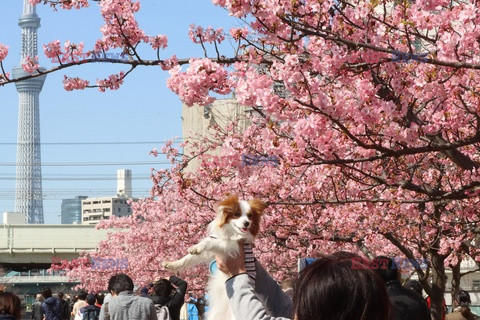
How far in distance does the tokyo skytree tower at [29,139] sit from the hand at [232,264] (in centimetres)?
15320

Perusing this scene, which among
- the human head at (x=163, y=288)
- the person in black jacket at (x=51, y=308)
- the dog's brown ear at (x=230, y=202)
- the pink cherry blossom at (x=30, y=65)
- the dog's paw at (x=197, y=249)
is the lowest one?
the person in black jacket at (x=51, y=308)

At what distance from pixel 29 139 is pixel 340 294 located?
166 metres

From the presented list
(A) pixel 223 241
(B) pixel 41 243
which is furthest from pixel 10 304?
(B) pixel 41 243

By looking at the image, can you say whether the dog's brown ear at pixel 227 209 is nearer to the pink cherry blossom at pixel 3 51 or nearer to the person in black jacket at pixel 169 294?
the person in black jacket at pixel 169 294

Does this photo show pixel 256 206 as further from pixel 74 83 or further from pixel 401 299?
pixel 74 83

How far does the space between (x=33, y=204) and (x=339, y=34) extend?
18067 cm

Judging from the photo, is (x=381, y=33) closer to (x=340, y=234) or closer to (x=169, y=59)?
(x=169, y=59)

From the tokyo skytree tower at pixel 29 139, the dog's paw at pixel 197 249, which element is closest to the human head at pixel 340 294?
the dog's paw at pixel 197 249

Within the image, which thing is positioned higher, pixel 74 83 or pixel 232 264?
pixel 74 83

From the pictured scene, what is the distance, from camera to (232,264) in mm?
3721

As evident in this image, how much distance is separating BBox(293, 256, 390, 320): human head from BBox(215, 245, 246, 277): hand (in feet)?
3.17

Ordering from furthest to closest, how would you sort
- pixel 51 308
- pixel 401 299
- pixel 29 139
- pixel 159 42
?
pixel 29 139 → pixel 51 308 → pixel 159 42 → pixel 401 299

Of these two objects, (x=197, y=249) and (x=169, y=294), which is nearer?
(x=197, y=249)

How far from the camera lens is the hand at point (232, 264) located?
3.70 metres
